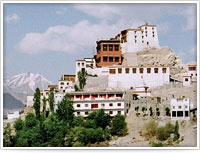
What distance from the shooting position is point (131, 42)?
5547 centimetres

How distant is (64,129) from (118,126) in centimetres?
417

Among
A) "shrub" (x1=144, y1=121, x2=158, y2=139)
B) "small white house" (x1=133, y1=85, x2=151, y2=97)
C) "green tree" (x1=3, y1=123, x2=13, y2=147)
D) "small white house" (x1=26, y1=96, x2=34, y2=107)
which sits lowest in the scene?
"green tree" (x1=3, y1=123, x2=13, y2=147)

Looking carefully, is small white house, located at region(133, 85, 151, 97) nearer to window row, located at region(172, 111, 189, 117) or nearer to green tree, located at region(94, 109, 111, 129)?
window row, located at region(172, 111, 189, 117)

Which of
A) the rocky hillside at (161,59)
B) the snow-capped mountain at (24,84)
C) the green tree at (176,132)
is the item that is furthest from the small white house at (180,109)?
the snow-capped mountain at (24,84)

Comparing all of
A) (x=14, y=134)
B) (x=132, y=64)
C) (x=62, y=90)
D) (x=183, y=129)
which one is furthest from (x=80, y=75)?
(x=183, y=129)

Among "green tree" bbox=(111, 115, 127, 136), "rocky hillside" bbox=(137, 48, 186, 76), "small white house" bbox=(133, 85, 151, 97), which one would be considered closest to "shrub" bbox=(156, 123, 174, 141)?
"green tree" bbox=(111, 115, 127, 136)

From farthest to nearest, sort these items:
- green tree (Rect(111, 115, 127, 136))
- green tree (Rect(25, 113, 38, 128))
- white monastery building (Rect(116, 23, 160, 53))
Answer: white monastery building (Rect(116, 23, 160, 53)), green tree (Rect(25, 113, 38, 128)), green tree (Rect(111, 115, 127, 136))

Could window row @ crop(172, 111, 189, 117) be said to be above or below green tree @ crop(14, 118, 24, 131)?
above

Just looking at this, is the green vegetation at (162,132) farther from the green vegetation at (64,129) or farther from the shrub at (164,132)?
the green vegetation at (64,129)

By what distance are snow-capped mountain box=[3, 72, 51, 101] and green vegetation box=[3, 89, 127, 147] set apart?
475cm

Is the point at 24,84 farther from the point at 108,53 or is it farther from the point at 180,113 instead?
the point at 180,113

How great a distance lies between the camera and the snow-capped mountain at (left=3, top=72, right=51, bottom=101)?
154 ft

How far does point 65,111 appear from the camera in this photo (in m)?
41.9

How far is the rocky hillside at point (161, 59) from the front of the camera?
5356 cm
